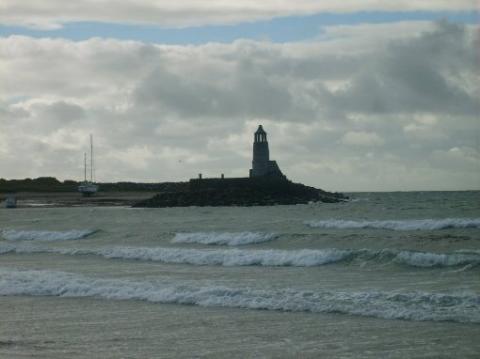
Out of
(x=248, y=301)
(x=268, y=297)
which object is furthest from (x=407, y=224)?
(x=248, y=301)

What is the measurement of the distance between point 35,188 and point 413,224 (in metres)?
97.4

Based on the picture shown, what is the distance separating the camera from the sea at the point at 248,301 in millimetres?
12062

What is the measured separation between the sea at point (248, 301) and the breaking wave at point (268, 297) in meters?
0.03

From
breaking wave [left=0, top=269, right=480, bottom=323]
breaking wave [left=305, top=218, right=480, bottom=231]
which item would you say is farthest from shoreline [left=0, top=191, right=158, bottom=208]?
breaking wave [left=0, top=269, right=480, bottom=323]

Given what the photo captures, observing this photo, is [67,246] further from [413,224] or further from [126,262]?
[413,224]

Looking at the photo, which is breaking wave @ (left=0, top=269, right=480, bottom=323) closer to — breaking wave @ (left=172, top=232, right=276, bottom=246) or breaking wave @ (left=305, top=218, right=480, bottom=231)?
breaking wave @ (left=172, top=232, right=276, bottom=246)

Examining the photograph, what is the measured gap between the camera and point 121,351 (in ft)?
38.9

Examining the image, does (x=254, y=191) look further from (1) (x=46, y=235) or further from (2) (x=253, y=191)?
(1) (x=46, y=235)

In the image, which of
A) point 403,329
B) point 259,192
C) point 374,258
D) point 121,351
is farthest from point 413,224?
point 259,192

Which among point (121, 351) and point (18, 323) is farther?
point (18, 323)

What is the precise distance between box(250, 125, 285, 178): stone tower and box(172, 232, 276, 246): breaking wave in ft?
124

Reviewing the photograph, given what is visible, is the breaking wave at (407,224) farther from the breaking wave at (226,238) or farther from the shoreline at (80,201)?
the shoreline at (80,201)

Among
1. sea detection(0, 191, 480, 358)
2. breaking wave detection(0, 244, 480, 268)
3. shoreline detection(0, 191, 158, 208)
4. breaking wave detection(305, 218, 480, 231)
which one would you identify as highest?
shoreline detection(0, 191, 158, 208)

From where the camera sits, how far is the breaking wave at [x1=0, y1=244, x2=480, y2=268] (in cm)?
2195
